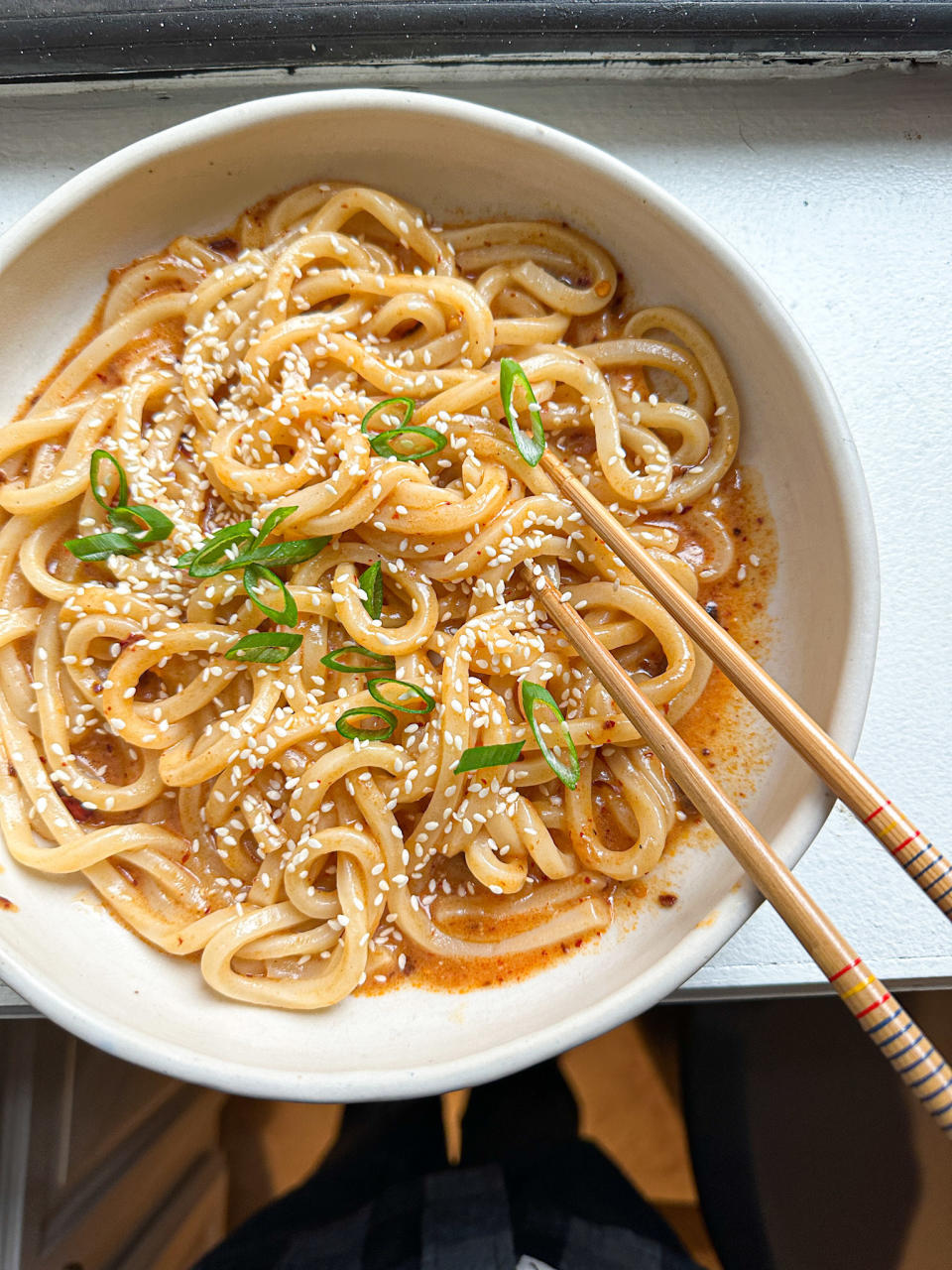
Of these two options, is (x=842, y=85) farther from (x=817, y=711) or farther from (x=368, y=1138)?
(x=368, y=1138)

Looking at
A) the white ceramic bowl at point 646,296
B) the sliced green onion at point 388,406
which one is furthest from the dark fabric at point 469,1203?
the sliced green onion at point 388,406

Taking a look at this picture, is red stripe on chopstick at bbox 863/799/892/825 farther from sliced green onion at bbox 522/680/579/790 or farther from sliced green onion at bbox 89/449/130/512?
sliced green onion at bbox 89/449/130/512

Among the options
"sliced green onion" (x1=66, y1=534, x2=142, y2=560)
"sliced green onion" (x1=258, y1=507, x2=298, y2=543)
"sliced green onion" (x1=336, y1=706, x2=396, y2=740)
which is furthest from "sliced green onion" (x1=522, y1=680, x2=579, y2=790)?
"sliced green onion" (x1=66, y1=534, x2=142, y2=560)

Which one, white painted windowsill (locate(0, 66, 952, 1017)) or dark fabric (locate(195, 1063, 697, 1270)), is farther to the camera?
dark fabric (locate(195, 1063, 697, 1270))

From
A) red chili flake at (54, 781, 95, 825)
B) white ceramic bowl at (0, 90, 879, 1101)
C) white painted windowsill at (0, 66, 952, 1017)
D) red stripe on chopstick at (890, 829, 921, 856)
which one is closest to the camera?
red stripe on chopstick at (890, 829, 921, 856)

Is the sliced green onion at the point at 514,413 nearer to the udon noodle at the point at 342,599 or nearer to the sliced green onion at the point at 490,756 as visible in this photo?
the udon noodle at the point at 342,599

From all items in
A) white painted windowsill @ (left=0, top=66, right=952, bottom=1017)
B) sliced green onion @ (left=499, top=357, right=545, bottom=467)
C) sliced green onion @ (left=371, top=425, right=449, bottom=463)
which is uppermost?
white painted windowsill @ (left=0, top=66, right=952, bottom=1017)

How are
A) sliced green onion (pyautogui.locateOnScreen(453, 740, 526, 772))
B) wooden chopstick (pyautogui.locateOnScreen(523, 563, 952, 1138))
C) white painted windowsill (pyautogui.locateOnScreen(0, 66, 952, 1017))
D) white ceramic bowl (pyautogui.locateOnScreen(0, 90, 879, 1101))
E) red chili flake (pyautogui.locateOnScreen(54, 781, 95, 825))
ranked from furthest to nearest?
1. white painted windowsill (pyautogui.locateOnScreen(0, 66, 952, 1017))
2. red chili flake (pyautogui.locateOnScreen(54, 781, 95, 825))
3. sliced green onion (pyautogui.locateOnScreen(453, 740, 526, 772))
4. white ceramic bowl (pyautogui.locateOnScreen(0, 90, 879, 1101))
5. wooden chopstick (pyautogui.locateOnScreen(523, 563, 952, 1138))
